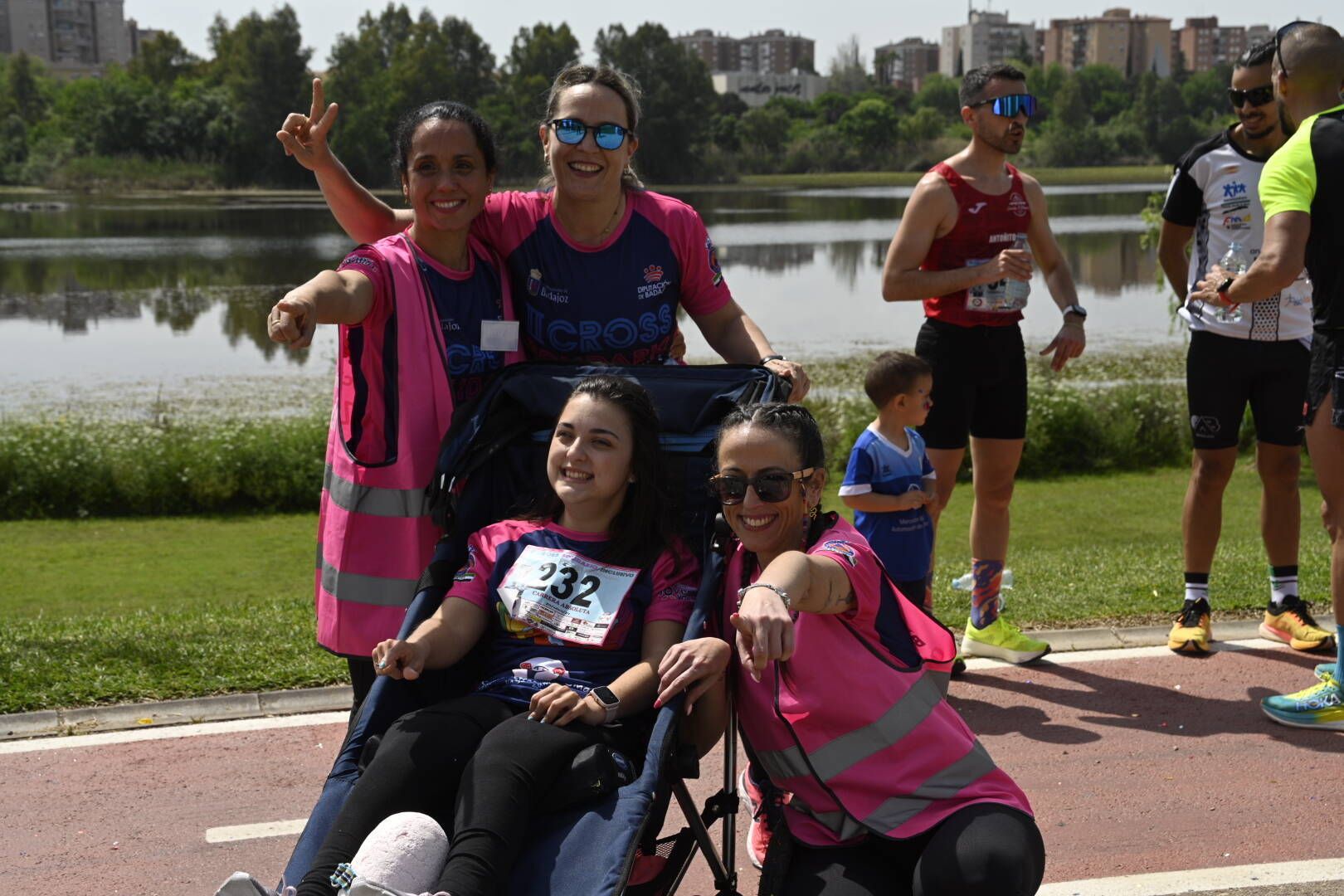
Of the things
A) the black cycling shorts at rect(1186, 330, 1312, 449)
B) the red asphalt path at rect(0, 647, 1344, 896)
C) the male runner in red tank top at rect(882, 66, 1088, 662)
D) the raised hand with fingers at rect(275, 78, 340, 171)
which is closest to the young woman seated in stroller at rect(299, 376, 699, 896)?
the red asphalt path at rect(0, 647, 1344, 896)

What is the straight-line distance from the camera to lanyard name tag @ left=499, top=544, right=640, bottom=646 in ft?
10.2

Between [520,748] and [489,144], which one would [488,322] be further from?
[520,748]

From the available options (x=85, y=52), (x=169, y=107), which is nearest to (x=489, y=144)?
(x=169, y=107)

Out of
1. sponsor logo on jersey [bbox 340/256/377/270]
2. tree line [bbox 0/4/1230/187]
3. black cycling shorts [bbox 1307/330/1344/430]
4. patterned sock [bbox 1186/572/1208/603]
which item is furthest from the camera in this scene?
tree line [bbox 0/4/1230/187]

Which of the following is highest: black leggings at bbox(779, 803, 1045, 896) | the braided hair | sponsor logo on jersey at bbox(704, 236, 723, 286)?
sponsor logo on jersey at bbox(704, 236, 723, 286)

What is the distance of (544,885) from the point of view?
263cm

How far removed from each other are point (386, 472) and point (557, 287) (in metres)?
0.66

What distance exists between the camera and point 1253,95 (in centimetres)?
509

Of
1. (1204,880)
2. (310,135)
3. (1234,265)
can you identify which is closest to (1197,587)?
(1234,265)

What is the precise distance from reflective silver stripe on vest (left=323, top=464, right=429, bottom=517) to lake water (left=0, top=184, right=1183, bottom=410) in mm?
12094

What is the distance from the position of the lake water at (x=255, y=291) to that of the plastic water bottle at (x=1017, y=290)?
32.4 feet

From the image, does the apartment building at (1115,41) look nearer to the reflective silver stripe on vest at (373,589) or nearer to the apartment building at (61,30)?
the apartment building at (61,30)

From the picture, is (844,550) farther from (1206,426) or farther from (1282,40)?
(1206,426)

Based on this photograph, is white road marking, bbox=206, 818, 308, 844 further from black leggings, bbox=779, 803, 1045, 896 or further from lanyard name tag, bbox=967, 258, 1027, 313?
lanyard name tag, bbox=967, 258, 1027, 313
